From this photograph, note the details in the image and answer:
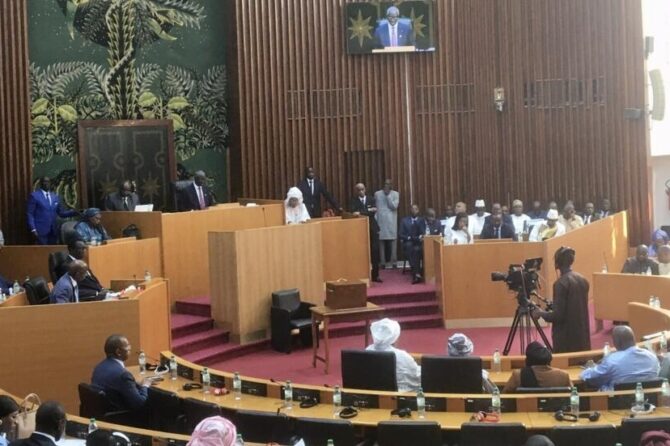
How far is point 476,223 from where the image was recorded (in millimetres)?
14898

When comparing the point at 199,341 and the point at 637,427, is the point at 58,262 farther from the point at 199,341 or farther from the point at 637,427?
the point at 637,427

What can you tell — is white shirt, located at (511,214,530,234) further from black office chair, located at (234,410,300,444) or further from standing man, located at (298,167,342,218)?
black office chair, located at (234,410,300,444)

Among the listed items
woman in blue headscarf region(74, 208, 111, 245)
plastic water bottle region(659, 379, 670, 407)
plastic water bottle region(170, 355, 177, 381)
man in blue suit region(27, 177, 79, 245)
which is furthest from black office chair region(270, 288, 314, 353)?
plastic water bottle region(659, 379, 670, 407)

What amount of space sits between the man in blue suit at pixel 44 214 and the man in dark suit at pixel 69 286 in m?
4.94

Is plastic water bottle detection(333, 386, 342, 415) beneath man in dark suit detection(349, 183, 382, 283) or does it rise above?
beneath

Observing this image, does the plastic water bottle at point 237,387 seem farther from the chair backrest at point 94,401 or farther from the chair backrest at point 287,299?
the chair backrest at point 287,299

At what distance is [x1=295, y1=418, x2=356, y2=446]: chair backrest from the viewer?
6.02 metres

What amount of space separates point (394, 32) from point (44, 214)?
252 inches

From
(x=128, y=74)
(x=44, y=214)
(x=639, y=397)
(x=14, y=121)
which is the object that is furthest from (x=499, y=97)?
(x=639, y=397)

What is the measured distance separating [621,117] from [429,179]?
3295 millimetres

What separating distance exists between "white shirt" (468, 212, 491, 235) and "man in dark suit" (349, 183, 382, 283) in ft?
4.60

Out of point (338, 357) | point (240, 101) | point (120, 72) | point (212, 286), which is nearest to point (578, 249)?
point (338, 357)

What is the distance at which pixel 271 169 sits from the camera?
645 inches

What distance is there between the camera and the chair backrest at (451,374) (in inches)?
282
